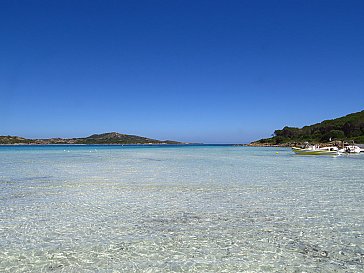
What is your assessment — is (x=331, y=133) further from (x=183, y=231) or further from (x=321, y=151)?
(x=183, y=231)

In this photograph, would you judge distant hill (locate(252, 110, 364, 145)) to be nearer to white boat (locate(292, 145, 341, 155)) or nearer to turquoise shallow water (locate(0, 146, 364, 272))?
white boat (locate(292, 145, 341, 155))

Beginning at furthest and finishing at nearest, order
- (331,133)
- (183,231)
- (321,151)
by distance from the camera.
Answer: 1. (331,133)
2. (321,151)
3. (183,231)

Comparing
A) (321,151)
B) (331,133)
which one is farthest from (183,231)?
(331,133)

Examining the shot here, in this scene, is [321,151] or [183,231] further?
[321,151]

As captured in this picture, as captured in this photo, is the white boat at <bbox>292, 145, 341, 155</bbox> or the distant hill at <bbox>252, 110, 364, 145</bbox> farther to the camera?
the distant hill at <bbox>252, 110, 364, 145</bbox>

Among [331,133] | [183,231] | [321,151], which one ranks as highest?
[331,133]

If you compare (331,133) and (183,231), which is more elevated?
(331,133)

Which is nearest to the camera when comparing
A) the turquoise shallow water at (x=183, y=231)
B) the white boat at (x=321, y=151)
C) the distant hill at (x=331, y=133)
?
the turquoise shallow water at (x=183, y=231)

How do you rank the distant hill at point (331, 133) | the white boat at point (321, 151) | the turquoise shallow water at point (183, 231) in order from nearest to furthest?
the turquoise shallow water at point (183, 231) → the white boat at point (321, 151) → the distant hill at point (331, 133)

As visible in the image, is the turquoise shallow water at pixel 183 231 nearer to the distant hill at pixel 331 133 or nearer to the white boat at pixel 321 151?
the white boat at pixel 321 151

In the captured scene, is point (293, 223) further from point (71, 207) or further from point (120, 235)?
point (71, 207)

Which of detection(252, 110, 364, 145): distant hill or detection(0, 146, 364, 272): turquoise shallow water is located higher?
detection(252, 110, 364, 145): distant hill

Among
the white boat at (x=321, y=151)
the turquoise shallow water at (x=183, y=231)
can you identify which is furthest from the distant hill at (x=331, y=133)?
the turquoise shallow water at (x=183, y=231)

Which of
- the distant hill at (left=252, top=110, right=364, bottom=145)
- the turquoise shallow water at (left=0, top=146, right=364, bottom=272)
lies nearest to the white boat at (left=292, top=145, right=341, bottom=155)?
the turquoise shallow water at (left=0, top=146, right=364, bottom=272)
